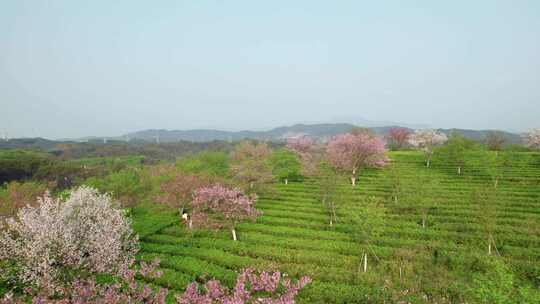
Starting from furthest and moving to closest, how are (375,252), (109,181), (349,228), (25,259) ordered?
1. (109,181)
2. (349,228)
3. (375,252)
4. (25,259)

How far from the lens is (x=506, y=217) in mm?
31281

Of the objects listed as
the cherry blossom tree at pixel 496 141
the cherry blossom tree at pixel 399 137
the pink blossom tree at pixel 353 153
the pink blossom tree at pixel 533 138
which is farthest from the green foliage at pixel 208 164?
the pink blossom tree at pixel 533 138

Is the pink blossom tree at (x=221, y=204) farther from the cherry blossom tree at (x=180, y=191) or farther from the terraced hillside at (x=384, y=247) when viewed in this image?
the cherry blossom tree at (x=180, y=191)

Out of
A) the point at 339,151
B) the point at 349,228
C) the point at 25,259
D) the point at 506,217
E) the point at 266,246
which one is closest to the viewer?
the point at 25,259

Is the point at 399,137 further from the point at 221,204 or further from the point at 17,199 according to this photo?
the point at 17,199

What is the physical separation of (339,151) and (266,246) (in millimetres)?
30808

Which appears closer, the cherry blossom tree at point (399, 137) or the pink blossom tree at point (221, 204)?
the pink blossom tree at point (221, 204)

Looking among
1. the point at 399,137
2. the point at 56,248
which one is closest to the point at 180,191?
the point at 56,248

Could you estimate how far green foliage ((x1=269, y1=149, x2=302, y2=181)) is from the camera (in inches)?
2098

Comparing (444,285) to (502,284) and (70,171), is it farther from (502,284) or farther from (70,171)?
(70,171)

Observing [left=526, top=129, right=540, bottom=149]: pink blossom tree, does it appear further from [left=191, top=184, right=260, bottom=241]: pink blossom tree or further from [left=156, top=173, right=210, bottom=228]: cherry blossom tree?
[left=156, top=173, right=210, bottom=228]: cherry blossom tree

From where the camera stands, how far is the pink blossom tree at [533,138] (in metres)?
69.9

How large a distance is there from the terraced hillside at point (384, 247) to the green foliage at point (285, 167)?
14436 mm

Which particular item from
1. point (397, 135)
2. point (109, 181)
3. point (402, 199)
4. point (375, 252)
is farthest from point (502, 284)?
point (397, 135)
